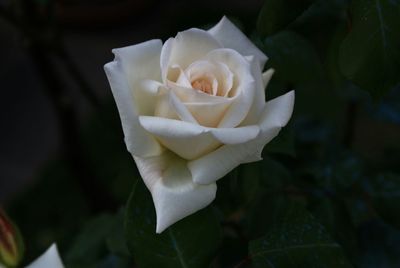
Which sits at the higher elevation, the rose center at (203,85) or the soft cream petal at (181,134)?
the rose center at (203,85)

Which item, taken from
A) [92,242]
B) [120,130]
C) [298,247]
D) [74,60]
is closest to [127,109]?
[298,247]

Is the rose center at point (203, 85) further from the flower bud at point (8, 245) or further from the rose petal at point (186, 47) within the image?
the flower bud at point (8, 245)

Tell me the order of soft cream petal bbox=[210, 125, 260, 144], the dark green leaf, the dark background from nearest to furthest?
1. soft cream petal bbox=[210, 125, 260, 144]
2. the dark green leaf
3. the dark background

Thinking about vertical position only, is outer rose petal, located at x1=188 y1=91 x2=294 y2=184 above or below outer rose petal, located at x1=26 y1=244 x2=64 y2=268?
above

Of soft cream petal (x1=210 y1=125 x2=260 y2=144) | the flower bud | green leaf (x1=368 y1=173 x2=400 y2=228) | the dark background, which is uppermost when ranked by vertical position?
soft cream petal (x1=210 y1=125 x2=260 y2=144)

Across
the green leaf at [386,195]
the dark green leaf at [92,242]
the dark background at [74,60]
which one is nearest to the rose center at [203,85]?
the green leaf at [386,195]

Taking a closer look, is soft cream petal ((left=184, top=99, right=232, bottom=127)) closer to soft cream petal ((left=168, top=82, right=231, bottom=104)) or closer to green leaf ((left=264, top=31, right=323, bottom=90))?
soft cream petal ((left=168, top=82, right=231, bottom=104))

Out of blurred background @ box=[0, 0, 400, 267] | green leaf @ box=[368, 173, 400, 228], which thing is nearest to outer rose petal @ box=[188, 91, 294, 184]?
blurred background @ box=[0, 0, 400, 267]
